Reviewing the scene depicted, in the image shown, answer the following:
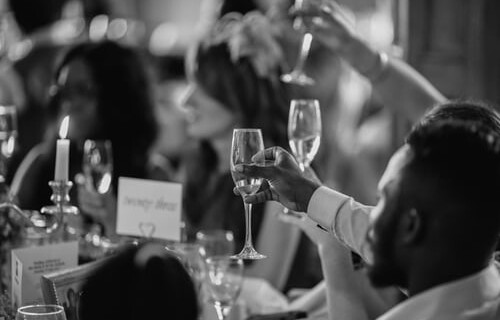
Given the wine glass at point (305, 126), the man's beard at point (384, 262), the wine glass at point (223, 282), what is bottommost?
the wine glass at point (223, 282)

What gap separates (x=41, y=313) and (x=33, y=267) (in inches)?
13.0

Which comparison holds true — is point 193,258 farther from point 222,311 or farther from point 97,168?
point 97,168

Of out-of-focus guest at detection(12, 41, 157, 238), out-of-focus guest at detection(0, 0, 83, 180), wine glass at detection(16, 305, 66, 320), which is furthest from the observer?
out-of-focus guest at detection(0, 0, 83, 180)

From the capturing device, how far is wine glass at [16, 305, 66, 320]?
1.82 meters

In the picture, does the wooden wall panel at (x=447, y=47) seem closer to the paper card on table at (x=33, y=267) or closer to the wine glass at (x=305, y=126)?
the wine glass at (x=305, y=126)

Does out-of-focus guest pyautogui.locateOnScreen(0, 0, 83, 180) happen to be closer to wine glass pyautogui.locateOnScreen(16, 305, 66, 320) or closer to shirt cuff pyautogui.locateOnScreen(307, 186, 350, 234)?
wine glass pyautogui.locateOnScreen(16, 305, 66, 320)

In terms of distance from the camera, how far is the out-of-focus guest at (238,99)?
3.25 meters

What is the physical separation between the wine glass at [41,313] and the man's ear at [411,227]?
0.73 metres

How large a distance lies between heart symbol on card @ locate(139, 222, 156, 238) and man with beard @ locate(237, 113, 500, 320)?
0.97m

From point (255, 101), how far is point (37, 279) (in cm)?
143

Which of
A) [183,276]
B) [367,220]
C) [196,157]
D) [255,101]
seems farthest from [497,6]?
[183,276]

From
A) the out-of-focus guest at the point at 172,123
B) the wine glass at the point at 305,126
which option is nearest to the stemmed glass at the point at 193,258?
the wine glass at the point at 305,126

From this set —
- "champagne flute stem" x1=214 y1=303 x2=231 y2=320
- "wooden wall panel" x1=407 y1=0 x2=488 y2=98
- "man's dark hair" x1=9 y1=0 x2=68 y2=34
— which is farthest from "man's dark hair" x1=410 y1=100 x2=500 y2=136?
"man's dark hair" x1=9 y1=0 x2=68 y2=34

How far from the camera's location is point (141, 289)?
52.1 inches
